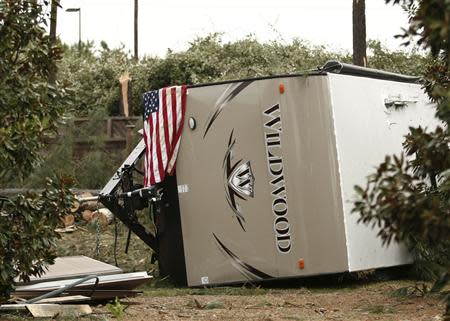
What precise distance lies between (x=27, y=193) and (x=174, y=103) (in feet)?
14.5

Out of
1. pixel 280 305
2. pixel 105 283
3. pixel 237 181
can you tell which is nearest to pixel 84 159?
pixel 237 181

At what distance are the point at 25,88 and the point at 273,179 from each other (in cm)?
461

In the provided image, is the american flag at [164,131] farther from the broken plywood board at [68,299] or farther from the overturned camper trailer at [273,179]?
the broken plywood board at [68,299]

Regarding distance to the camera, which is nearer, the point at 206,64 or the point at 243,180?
the point at 243,180

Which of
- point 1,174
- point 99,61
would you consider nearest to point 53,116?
point 1,174

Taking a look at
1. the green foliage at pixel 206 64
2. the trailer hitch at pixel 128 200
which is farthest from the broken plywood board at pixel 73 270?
the green foliage at pixel 206 64

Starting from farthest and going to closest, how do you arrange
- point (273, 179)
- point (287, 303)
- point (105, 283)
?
point (273, 179) → point (287, 303) → point (105, 283)

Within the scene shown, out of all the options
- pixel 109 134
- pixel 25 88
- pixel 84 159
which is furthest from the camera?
pixel 109 134

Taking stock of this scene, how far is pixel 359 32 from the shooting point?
2105 cm

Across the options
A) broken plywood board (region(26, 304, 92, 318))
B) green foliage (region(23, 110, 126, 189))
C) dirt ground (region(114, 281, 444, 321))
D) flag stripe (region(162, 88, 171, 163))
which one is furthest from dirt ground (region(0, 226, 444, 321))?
green foliage (region(23, 110, 126, 189))

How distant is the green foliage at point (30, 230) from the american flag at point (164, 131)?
13.7 ft

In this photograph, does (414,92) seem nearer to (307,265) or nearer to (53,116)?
(307,265)

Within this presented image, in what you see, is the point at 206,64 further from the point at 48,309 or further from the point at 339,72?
the point at 48,309

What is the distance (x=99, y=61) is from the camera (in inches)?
1310
